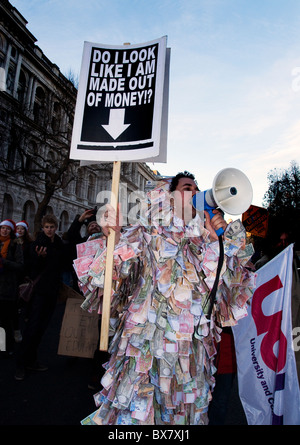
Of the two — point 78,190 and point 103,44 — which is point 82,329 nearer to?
point 103,44

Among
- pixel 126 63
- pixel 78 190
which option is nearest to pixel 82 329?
pixel 126 63

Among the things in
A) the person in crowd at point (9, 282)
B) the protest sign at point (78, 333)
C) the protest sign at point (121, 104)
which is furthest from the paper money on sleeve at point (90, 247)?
the person in crowd at point (9, 282)

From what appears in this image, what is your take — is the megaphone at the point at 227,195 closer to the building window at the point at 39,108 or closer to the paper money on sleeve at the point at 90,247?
the paper money on sleeve at the point at 90,247

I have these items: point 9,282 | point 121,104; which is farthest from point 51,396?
point 121,104

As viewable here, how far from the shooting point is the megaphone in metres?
1.88

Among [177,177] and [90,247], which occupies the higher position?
[177,177]

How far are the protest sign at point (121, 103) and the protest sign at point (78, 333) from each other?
2.11 m

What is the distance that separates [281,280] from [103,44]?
2203 millimetres

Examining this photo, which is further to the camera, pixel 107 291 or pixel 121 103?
pixel 121 103

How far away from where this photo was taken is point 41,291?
165 inches

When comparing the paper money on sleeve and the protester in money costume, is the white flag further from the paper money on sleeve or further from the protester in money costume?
the paper money on sleeve

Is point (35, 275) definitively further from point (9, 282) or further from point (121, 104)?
point (121, 104)

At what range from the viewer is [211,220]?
200 centimetres

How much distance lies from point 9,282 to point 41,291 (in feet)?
3.17
